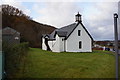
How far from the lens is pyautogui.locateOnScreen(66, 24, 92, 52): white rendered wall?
20.0 metres

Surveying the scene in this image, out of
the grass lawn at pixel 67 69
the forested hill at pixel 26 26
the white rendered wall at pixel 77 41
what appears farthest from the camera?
the forested hill at pixel 26 26

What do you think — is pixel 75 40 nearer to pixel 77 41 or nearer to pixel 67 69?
pixel 77 41

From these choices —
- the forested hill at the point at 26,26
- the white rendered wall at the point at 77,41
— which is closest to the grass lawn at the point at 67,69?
the white rendered wall at the point at 77,41

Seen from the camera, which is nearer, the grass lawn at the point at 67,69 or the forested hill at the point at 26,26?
the grass lawn at the point at 67,69

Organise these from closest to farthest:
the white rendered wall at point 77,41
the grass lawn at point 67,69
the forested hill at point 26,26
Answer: the grass lawn at point 67,69, the white rendered wall at point 77,41, the forested hill at point 26,26

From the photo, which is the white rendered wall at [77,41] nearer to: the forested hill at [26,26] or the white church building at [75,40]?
the white church building at [75,40]

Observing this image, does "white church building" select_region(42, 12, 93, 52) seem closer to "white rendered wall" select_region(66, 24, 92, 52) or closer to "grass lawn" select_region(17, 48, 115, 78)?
"white rendered wall" select_region(66, 24, 92, 52)

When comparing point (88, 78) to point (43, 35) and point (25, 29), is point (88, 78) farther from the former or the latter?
point (43, 35)

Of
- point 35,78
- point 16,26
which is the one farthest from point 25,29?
point 35,78

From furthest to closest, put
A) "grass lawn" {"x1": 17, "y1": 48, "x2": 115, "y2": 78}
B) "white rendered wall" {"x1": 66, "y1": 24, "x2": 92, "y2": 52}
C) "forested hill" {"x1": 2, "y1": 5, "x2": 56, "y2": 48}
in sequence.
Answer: "forested hill" {"x1": 2, "y1": 5, "x2": 56, "y2": 48} → "white rendered wall" {"x1": 66, "y1": 24, "x2": 92, "y2": 52} → "grass lawn" {"x1": 17, "y1": 48, "x2": 115, "y2": 78}

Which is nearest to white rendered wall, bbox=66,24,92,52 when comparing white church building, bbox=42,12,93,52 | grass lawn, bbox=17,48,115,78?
white church building, bbox=42,12,93,52

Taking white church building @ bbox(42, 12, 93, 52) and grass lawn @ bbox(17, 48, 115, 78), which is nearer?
grass lawn @ bbox(17, 48, 115, 78)

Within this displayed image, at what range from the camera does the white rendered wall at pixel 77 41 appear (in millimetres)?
19975

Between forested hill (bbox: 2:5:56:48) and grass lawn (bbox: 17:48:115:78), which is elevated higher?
forested hill (bbox: 2:5:56:48)
